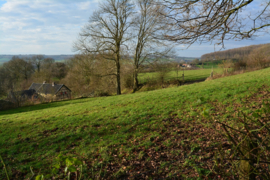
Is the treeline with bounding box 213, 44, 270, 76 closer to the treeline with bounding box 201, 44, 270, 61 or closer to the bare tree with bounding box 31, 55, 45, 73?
the treeline with bounding box 201, 44, 270, 61

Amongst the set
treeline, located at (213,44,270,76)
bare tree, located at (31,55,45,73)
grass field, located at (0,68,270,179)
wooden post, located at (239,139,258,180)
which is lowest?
grass field, located at (0,68,270,179)

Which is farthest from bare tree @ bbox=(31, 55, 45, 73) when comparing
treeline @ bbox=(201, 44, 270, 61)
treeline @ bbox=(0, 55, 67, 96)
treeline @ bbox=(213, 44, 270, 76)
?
Result: treeline @ bbox=(201, 44, 270, 61)

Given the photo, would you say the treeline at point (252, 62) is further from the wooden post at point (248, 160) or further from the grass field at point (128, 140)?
the wooden post at point (248, 160)

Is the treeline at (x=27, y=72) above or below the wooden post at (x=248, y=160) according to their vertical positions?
above

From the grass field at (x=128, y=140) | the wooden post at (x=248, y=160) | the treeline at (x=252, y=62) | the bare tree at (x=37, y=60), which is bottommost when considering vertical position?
the grass field at (x=128, y=140)

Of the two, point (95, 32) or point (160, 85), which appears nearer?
point (95, 32)

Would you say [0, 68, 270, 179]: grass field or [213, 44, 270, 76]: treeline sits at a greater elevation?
[213, 44, 270, 76]: treeline

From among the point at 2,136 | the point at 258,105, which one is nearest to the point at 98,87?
the point at 2,136

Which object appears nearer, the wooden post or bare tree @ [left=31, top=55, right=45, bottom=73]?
the wooden post

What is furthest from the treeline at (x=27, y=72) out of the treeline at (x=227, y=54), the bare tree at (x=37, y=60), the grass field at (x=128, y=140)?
the treeline at (x=227, y=54)

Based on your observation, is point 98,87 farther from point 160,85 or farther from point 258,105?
point 258,105

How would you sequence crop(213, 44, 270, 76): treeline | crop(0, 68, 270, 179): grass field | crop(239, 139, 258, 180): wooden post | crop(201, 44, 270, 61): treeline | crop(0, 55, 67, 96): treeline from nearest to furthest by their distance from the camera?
crop(239, 139, 258, 180): wooden post < crop(0, 68, 270, 179): grass field < crop(201, 44, 270, 61): treeline < crop(213, 44, 270, 76): treeline < crop(0, 55, 67, 96): treeline

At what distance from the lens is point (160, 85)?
26.1 m

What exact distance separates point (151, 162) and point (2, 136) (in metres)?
7.11
